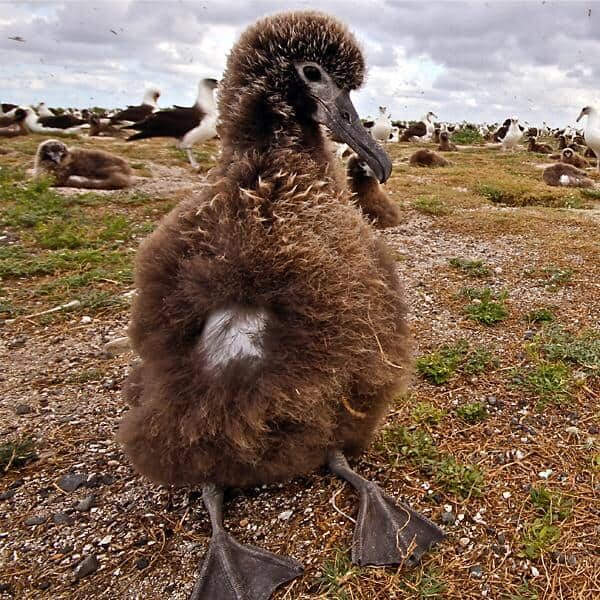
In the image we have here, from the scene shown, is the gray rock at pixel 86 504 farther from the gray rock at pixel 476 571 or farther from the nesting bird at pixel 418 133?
the nesting bird at pixel 418 133

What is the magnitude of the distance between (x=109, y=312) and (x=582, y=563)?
433 centimetres

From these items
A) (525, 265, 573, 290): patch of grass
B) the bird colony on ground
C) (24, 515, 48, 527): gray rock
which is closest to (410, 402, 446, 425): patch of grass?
the bird colony on ground

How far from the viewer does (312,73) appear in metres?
2.49

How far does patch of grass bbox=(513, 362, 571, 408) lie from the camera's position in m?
3.63

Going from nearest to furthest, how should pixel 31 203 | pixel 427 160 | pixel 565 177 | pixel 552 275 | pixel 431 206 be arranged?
1. pixel 552 275
2. pixel 431 206
3. pixel 31 203
4. pixel 565 177
5. pixel 427 160

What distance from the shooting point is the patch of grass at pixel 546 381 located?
143 inches

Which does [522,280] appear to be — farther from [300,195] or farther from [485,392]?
[300,195]

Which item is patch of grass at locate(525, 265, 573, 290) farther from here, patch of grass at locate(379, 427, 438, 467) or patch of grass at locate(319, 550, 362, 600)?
patch of grass at locate(319, 550, 362, 600)

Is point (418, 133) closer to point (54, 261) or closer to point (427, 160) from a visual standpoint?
point (427, 160)

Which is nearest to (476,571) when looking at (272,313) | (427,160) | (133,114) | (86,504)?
(272,313)

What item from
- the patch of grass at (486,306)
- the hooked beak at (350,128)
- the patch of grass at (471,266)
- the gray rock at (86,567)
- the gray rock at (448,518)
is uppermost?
the hooked beak at (350,128)

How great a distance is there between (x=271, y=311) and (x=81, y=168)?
9.86 metres

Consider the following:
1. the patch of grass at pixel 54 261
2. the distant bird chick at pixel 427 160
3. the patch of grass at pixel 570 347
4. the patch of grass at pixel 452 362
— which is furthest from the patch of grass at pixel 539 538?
the distant bird chick at pixel 427 160

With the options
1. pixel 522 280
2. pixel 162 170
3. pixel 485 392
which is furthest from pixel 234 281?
pixel 162 170
